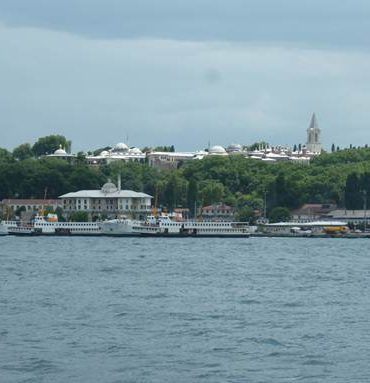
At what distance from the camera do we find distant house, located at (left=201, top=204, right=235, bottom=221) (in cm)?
11701

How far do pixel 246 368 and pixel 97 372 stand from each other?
2.46 meters

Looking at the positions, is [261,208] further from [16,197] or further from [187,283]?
[187,283]

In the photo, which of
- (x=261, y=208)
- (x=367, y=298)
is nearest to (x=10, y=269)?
(x=367, y=298)

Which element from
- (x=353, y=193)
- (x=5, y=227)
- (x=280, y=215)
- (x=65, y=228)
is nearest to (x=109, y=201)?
(x=280, y=215)

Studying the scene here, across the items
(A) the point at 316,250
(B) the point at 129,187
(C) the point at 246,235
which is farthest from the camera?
(B) the point at 129,187

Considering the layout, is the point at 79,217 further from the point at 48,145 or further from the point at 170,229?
the point at 48,145

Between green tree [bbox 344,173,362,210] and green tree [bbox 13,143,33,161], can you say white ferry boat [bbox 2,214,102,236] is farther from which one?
green tree [bbox 13,143,33,161]

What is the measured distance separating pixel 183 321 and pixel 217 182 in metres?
95.8

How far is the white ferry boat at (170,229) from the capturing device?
93.9 meters

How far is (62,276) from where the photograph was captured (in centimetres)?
4850

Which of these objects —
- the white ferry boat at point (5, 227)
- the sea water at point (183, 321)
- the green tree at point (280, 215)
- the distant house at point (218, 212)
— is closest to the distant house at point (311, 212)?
the green tree at point (280, 215)

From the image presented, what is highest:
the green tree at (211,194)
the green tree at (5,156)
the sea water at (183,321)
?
the green tree at (5,156)

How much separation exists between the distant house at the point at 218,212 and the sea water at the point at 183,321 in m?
58.2

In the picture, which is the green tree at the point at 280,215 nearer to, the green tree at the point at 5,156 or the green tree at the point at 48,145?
the green tree at the point at 5,156
